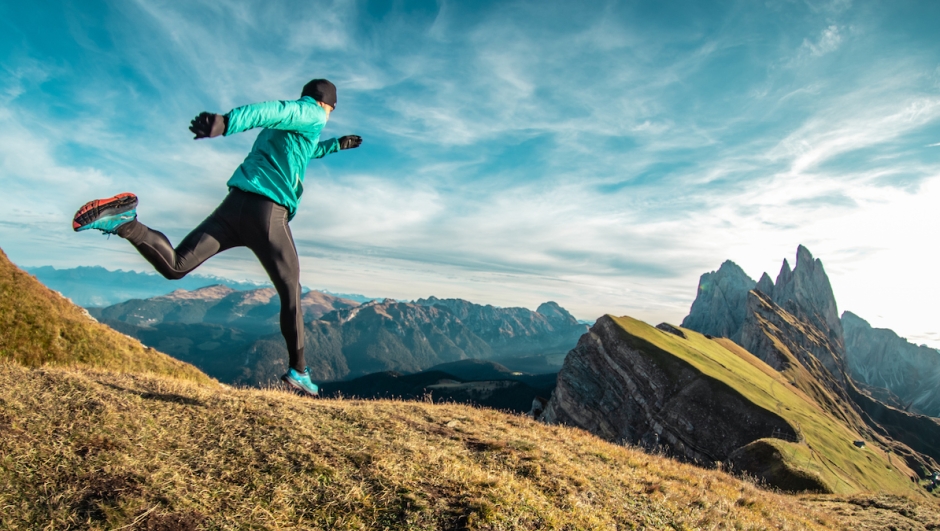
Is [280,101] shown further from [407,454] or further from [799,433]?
[799,433]

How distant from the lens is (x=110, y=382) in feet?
26.1

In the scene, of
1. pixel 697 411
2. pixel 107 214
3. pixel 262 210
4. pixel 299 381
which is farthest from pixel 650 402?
pixel 107 214

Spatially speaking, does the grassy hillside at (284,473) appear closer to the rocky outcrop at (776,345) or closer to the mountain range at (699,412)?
the mountain range at (699,412)

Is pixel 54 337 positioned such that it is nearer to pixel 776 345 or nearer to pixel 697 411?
pixel 697 411

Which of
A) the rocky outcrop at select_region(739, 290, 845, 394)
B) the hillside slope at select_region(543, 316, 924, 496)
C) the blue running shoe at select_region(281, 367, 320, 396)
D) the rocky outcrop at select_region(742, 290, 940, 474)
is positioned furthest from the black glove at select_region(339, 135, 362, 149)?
the rocky outcrop at select_region(739, 290, 845, 394)

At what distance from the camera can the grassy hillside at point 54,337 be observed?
1383cm

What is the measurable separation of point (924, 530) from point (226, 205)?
16111 millimetres

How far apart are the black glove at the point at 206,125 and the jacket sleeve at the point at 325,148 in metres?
2.16

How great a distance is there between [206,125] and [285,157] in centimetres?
145

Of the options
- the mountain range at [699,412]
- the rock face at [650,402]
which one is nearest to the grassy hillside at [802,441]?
the mountain range at [699,412]

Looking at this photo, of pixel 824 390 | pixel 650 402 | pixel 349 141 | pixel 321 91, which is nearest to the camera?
pixel 321 91

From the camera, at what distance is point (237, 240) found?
5.90m

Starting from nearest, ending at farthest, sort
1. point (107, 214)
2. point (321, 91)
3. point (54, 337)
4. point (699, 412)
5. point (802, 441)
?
point (107, 214) < point (321, 91) < point (54, 337) < point (802, 441) < point (699, 412)

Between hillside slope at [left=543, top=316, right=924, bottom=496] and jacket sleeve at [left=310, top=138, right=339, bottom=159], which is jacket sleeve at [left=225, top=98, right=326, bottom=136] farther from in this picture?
hillside slope at [left=543, top=316, right=924, bottom=496]
